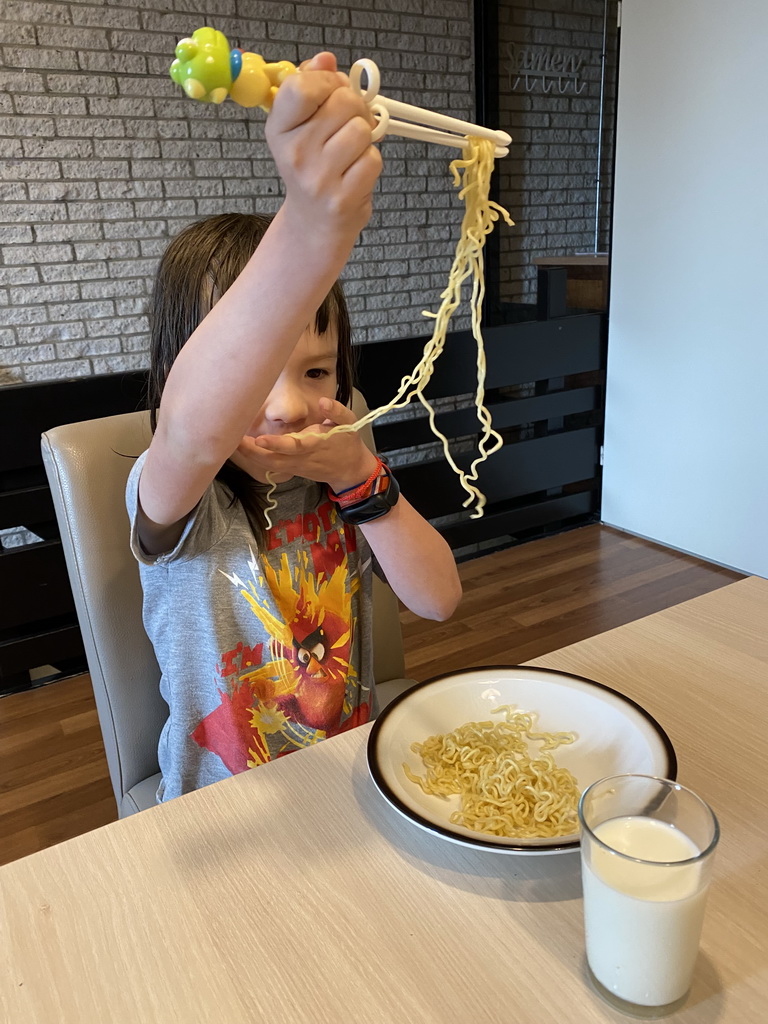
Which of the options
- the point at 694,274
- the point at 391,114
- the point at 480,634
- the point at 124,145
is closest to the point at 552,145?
the point at 694,274

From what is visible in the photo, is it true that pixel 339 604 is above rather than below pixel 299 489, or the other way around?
below

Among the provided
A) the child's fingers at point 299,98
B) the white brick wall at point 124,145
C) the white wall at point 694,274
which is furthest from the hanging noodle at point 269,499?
the white brick wall at point 124,145

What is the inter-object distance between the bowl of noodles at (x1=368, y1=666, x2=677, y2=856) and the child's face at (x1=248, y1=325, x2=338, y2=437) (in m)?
0.29

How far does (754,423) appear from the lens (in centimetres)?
252

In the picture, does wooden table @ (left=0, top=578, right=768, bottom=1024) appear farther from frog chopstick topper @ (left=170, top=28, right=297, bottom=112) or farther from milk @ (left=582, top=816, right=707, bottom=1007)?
frog chopstick topper @ (left=170, top=28, right=297, bottom=112)

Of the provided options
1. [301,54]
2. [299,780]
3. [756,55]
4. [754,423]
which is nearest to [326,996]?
[299,780]

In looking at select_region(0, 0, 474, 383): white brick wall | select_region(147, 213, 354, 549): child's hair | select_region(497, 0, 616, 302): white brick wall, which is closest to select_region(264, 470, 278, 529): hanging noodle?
select_region(147, 213, 354, 549): child's hair

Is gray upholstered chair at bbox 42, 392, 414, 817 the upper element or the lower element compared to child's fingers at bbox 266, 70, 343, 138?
lower

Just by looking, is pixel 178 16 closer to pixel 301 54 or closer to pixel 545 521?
pixel 301 54

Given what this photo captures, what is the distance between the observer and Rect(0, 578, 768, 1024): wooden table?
49 centimetres

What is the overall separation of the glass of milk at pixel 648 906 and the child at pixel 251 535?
0.38 m

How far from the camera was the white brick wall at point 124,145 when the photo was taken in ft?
8.95

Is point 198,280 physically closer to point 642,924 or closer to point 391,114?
point 391,114

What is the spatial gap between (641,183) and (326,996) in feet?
9.26
